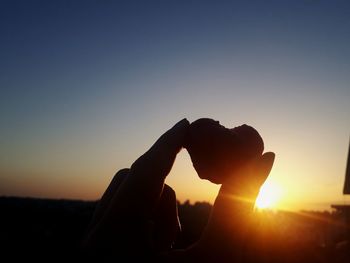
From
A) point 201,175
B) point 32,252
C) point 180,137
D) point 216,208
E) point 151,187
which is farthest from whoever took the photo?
point 32,252

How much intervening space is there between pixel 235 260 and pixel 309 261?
19.8 meters

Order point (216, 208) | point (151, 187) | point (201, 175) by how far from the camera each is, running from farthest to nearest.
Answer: point (201, 175), point (216, 208), point (151, 187)

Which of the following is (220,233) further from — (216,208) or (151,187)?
(151,187)

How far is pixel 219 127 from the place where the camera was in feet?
5.70

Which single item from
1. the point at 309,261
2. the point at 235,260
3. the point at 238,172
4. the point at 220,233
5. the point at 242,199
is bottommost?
the point at 309,261

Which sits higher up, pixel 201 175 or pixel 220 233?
pixel 201 175

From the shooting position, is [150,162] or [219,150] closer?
[150,162]

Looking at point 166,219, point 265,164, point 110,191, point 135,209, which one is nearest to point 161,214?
point 166,219

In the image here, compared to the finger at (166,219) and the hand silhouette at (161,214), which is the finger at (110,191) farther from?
the finger at (166,219)

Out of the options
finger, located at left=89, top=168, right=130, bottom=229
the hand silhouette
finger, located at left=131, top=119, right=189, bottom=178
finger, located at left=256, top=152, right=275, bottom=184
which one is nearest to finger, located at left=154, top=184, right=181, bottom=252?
the hand silhouette

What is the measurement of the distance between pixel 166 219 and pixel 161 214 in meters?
0.04

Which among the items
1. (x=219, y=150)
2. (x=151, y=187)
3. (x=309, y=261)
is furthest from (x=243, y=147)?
(x=309, y=261)

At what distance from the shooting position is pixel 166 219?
6.07 ft

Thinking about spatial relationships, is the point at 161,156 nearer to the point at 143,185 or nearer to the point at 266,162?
the point at 143,185
